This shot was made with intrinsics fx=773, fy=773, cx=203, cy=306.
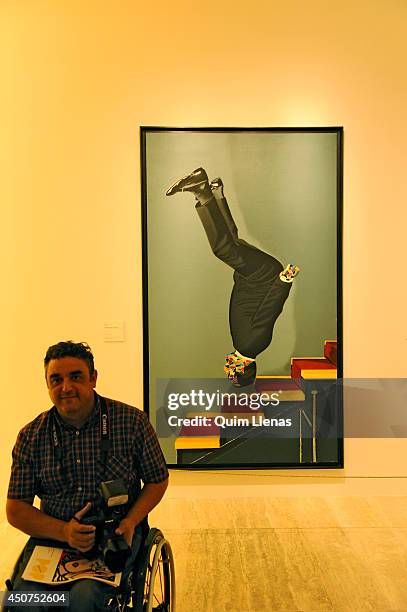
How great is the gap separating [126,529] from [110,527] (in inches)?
2.8

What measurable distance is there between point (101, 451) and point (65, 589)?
0.40 m

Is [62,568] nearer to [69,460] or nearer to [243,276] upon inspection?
[69,460]

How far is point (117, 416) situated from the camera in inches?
93.7

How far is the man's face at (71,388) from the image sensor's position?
7.59ft

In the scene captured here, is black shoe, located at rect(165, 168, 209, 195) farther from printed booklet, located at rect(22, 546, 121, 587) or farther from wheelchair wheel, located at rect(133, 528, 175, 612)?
printed booklet, located at rect(22, 546, 121, 587)

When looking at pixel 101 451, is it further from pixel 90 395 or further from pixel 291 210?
pixel 291 210

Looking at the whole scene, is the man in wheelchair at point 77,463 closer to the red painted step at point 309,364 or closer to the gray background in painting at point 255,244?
the gray background in painting at point 255,244

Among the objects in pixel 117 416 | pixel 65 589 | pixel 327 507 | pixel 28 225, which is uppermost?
pixel 28 225

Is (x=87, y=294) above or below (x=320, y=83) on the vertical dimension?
below

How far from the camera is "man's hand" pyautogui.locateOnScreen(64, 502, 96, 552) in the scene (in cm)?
216

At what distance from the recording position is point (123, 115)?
182 inches

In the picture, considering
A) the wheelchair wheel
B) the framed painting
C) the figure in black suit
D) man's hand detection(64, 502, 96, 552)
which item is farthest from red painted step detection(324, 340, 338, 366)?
man's hand detection(64, 502, 96, 552)

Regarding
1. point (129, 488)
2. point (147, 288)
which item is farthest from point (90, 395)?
point (147, 288)

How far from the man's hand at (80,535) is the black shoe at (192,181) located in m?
2.79
